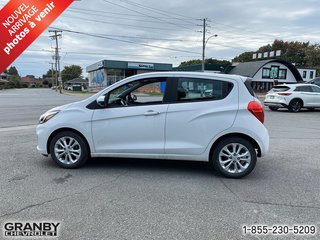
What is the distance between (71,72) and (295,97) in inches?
4859

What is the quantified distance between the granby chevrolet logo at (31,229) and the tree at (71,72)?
13063cm

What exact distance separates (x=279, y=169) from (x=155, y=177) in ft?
7.90

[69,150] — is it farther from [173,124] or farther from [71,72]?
[71,72]

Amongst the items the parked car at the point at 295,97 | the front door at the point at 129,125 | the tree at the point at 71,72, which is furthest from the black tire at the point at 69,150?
the tree at the point at 71,72

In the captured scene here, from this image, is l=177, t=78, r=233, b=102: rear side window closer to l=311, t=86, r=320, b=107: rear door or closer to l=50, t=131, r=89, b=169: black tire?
l=50, t=131, r=89, b=169: black tire

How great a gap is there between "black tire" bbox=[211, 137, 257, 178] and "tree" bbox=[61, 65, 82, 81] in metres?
130

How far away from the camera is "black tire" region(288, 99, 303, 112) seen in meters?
15.6

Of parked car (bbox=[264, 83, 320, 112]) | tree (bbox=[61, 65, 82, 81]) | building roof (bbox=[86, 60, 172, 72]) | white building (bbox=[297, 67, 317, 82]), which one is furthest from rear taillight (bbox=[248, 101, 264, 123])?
tree (bbox=[61, 65, 82, 81])

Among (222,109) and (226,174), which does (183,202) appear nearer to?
(226,174)

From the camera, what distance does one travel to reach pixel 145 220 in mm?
3232

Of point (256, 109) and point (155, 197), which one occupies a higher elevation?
point (256, 109)

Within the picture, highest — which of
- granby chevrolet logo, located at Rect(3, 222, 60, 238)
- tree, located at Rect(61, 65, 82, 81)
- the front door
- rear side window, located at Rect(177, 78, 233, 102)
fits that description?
tree, located at Rect(61, 65, 82, 81)

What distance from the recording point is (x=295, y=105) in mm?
15703

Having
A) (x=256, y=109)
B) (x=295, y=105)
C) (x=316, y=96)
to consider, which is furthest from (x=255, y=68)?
(x=256, y=109)
